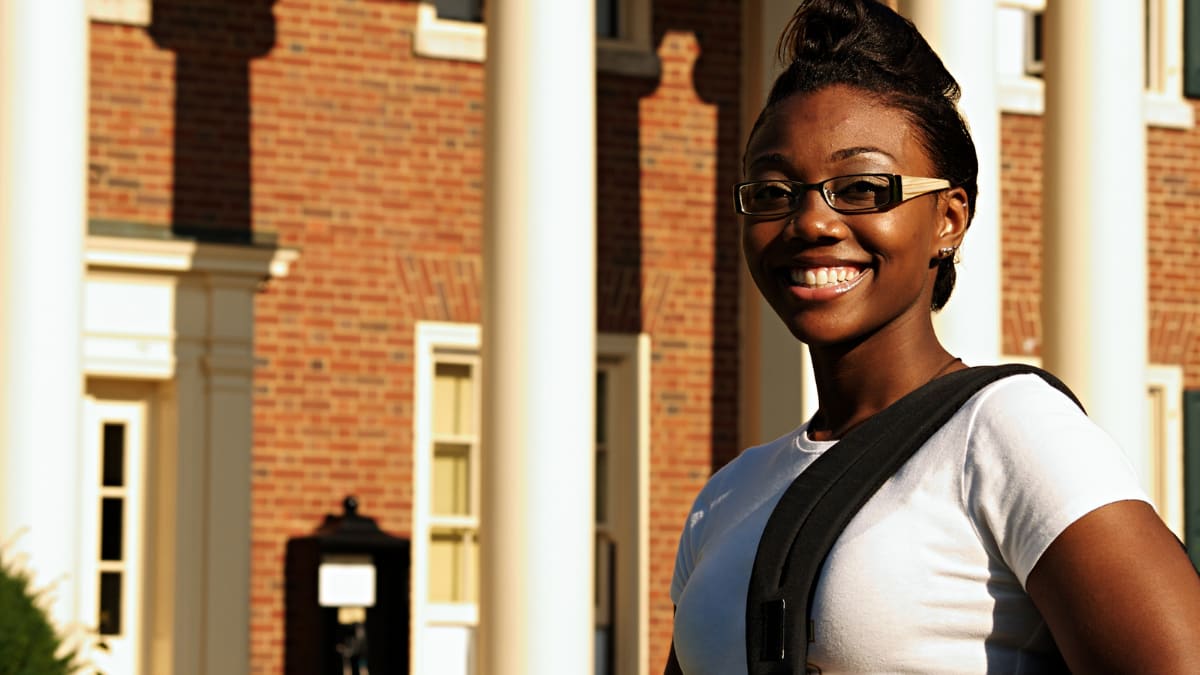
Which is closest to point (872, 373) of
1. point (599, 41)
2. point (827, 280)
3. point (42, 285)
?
point (827, 280)

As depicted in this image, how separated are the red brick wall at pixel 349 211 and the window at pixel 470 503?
0.39 feet

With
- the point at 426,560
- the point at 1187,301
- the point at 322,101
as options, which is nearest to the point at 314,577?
the point at 426,560

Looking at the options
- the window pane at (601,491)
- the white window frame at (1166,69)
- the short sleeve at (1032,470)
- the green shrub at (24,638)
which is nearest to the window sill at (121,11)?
the window pane at (601,491)

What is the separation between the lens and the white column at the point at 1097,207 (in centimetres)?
1030

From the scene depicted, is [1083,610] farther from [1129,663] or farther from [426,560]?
[426,560]

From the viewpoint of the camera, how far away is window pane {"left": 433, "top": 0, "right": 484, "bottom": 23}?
12.5m

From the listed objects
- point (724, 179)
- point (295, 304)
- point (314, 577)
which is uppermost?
point (724, 179)

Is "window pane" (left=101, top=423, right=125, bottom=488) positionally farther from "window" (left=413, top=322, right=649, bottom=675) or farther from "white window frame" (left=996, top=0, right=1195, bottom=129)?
"white window frame" (left=996, top=0, right=1195, bottom=129)

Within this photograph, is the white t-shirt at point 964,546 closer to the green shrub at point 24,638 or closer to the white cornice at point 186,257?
the green shrub at point 24,638

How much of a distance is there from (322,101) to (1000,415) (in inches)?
410

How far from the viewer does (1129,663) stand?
1697 mm

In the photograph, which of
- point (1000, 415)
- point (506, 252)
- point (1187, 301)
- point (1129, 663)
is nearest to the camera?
point (1129, 663)

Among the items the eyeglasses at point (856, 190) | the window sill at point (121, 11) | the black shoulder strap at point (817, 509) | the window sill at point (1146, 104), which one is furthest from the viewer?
the window sill at point (1146, 104)

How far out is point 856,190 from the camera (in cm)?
200
